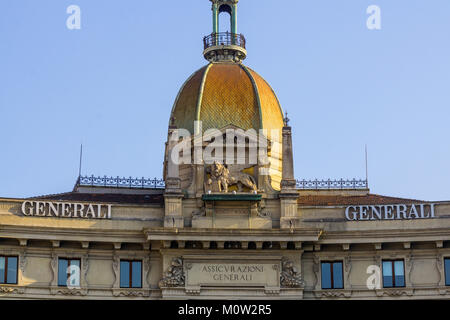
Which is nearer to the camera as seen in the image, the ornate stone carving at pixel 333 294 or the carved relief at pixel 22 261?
the carved relief at pixel 22 261

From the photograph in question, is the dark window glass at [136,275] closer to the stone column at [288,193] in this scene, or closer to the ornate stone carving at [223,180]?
the ornate stone carving at [223,180]

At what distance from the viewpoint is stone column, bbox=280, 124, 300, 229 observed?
68688mm

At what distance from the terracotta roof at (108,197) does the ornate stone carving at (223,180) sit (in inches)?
147

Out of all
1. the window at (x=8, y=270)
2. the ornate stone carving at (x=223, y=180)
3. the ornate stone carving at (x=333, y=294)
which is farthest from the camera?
the ornate stone carving at (x=223, y=180)

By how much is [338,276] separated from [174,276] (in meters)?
9.90

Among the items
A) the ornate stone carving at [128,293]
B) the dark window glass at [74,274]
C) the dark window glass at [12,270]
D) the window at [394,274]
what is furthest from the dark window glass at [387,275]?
the dark window glass at [12,270]

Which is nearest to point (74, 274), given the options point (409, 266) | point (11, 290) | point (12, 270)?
point (12, 270)

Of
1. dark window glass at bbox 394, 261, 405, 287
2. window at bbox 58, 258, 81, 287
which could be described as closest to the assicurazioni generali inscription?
window at bbox 58, 258, 81, 287

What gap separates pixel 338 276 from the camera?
226 ft

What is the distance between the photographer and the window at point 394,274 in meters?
68.4
